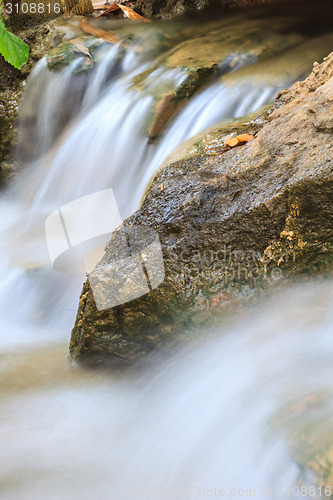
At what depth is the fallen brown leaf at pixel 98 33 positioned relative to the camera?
5.23m

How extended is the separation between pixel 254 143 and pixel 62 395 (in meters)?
1.56

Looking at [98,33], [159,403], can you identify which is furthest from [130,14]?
[159,403]

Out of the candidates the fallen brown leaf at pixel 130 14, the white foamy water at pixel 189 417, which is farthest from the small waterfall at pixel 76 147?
the fallen brown leaf at pixel 130 14

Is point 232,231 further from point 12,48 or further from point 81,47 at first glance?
point 81,47

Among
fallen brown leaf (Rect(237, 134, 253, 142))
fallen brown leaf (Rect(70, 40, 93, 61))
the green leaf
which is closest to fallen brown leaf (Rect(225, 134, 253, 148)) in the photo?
fallen brown leaf (Rect(237, 134, 253, 142))

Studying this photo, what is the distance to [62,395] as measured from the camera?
2549 mm

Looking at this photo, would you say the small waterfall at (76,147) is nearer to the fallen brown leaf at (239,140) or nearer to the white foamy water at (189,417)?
the white foamy water at (189,417)

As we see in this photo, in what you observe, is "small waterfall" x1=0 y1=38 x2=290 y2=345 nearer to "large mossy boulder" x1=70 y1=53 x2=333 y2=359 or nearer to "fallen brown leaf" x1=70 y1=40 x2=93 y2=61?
"fallen brown leaf" x1=70 y1=40 x2=93 y2=61

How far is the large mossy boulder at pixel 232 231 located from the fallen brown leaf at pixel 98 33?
322cm

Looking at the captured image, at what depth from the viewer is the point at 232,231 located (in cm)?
239

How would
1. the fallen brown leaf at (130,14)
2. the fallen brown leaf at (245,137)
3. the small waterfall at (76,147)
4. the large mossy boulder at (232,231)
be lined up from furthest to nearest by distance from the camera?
the fallen brown leaf at (130,14) < the small waterfall at (76,147) < the fallen brown leaf at (245,137) < the large mossy boulder at (232,231)

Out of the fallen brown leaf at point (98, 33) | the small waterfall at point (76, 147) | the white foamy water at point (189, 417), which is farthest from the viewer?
the fallen brown leaf at point (98, 33)

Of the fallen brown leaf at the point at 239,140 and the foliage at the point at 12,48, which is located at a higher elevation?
the foliage at the point at 12,48

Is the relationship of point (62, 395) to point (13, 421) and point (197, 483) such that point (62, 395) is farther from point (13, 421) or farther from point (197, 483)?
point (197, 483)
